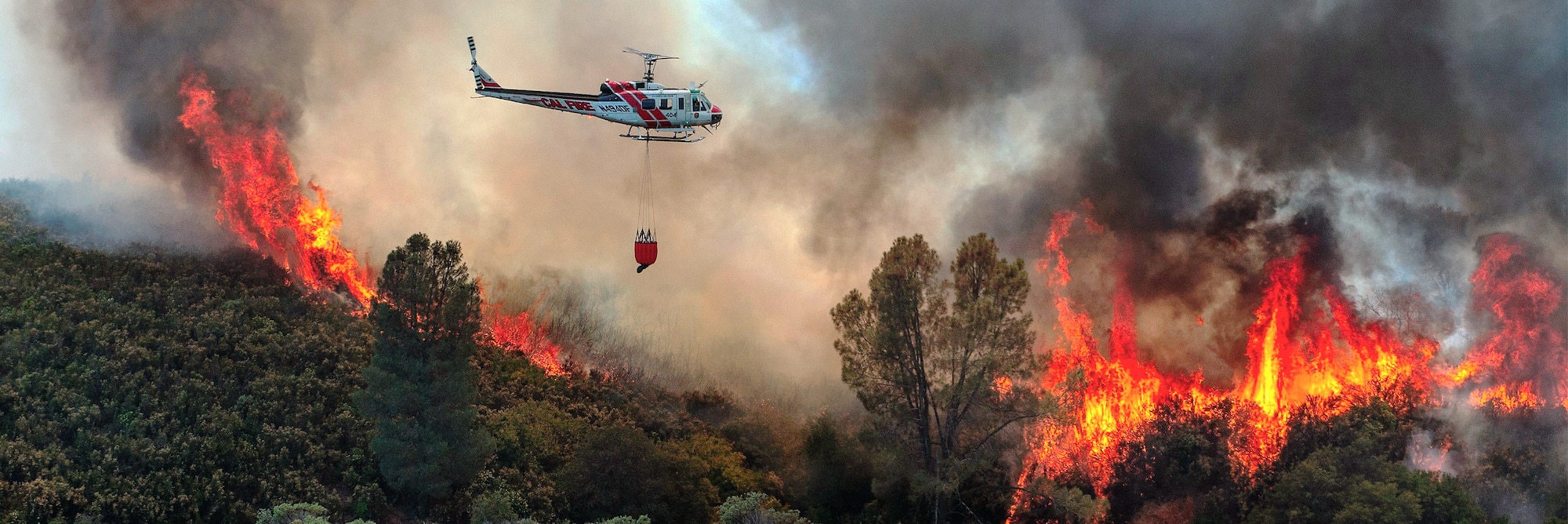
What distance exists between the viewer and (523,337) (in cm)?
6706

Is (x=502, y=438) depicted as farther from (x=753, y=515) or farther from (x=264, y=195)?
(x=264, y=195)

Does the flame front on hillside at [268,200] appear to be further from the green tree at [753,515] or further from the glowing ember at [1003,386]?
the glowing ember at [1003,386]

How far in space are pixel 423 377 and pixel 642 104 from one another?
14.9 m

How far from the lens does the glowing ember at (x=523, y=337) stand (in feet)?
216

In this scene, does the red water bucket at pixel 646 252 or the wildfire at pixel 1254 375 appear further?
the wildfire at pixel 1254 375

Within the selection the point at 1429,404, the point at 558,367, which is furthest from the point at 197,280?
the point at 1429,404

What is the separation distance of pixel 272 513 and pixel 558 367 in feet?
81.3

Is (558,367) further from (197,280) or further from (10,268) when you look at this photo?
(10,268)

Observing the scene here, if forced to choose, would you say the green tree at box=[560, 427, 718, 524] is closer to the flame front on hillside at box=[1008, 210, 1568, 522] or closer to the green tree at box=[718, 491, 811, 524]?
the green tree at box=[718, 491, 811, 524]

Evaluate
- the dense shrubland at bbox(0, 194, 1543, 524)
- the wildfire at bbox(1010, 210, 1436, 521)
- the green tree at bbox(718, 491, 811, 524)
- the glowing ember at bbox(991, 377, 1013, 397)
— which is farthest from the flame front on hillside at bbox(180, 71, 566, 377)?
the wildfire at bbox(1010, 210, 1436, 521)

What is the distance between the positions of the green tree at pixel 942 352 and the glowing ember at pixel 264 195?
100 ft

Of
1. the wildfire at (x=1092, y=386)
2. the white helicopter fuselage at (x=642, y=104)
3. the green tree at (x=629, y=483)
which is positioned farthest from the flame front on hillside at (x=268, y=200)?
the wildfire at (x=1092, y=386)

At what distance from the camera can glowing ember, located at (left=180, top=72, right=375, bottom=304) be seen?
61.8 metres

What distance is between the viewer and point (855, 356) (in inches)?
2122
